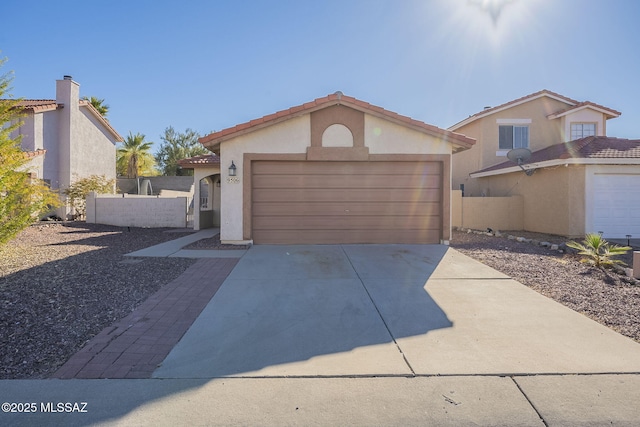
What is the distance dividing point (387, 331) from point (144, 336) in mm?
2781

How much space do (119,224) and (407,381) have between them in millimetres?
17261

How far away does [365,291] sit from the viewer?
19.1 feet

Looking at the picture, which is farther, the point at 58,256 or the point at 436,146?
the point at 436,146

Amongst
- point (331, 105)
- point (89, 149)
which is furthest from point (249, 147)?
point (89, 149)

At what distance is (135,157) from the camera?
101ft

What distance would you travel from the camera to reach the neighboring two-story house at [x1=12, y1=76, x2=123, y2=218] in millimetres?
17016

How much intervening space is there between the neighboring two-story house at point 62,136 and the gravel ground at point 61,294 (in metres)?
9.34

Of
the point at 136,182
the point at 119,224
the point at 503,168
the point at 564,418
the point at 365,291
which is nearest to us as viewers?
the point at 564,418

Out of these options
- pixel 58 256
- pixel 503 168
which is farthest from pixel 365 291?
pixel 503 168

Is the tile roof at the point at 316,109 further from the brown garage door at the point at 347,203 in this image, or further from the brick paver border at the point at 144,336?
the brick paver border at the point at 144,336

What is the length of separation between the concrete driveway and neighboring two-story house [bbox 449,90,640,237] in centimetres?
800

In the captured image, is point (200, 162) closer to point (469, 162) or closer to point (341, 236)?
point (341, 236)

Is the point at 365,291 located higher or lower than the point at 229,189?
lower

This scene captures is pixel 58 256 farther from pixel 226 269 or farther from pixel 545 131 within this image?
pixel 545 131
